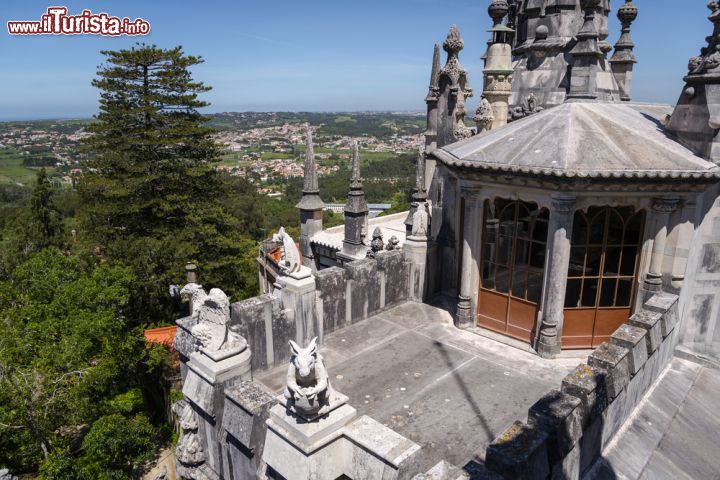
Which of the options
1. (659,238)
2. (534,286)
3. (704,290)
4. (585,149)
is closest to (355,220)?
(534,286)

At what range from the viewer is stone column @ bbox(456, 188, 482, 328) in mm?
9891

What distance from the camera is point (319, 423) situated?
5523mm

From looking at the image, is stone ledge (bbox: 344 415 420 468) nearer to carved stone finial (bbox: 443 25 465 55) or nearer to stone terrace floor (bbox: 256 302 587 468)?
stone terrace floor (bbox: 256 302 587 468)

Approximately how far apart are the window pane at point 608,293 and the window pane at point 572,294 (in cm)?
47

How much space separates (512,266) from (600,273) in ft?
5.34

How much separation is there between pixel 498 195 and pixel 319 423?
5.86 m

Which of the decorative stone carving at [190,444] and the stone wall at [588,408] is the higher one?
the stone wall at [588,408]

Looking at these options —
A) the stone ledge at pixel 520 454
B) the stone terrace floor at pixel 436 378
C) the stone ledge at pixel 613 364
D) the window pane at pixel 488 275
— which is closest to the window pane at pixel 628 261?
the stone terrace floor at pixel 436 378

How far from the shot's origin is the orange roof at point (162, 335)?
820 inches

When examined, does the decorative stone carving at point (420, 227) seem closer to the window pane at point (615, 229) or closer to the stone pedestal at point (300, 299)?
the stone pedestal at point (300, 299)

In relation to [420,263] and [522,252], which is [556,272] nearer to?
[522,252]

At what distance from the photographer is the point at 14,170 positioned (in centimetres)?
12262

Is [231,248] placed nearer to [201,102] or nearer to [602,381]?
[201,102]

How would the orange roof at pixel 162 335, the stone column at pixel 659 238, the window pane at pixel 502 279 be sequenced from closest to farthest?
1. the stone column at pixel 659 238
2. the window pane at pixel 502 279
3. the orange roof at pixel 162 335
